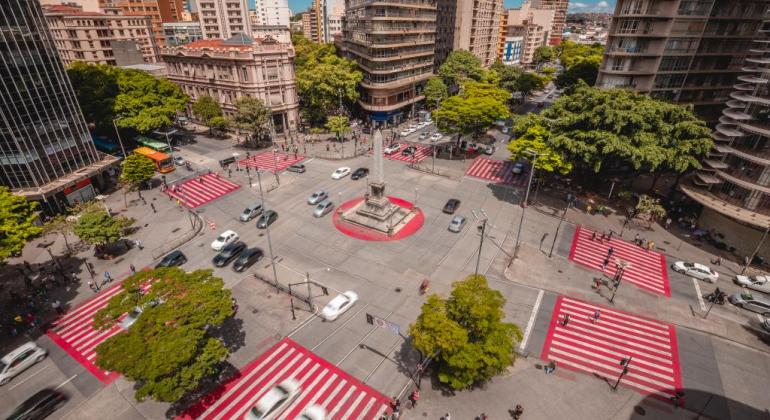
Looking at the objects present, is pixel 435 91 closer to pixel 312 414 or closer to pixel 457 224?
pixel 457 224

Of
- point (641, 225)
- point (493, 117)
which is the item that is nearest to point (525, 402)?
point (641, 225)

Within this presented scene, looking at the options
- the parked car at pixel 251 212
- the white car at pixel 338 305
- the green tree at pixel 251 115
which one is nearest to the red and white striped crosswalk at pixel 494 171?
the parked car at pixel 251 212

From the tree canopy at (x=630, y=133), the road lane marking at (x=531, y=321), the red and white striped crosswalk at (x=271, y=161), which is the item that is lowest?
the road lane marking at (x=531, y=321)

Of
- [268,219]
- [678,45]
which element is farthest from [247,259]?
[678,45]

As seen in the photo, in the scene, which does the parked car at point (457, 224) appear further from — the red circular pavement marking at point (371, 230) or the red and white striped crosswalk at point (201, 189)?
the red and white striped crosswalk at point (201, 189)

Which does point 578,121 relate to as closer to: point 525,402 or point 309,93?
point 525,402
